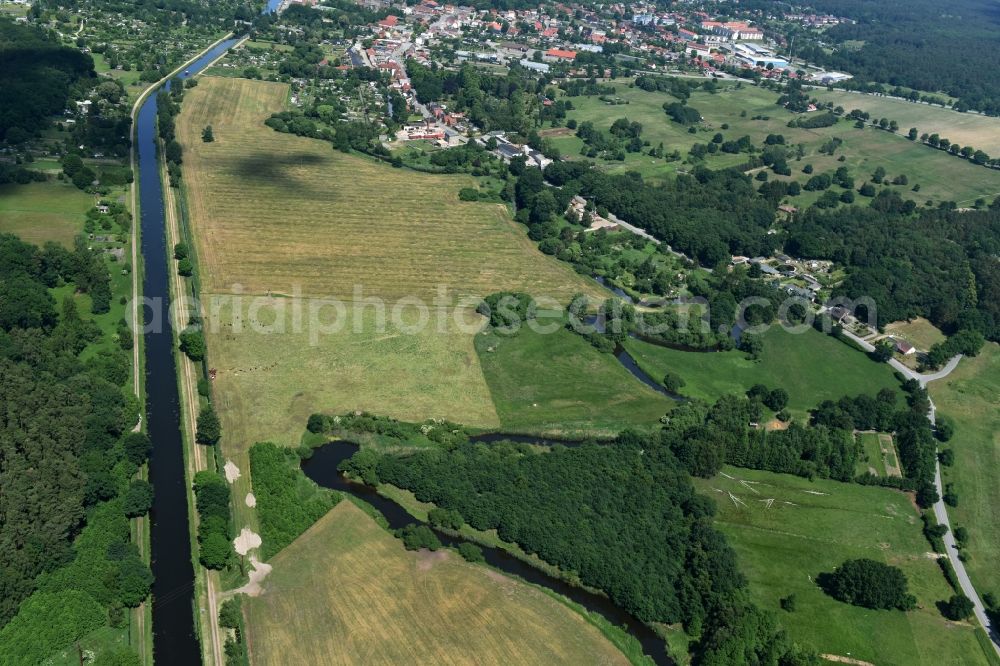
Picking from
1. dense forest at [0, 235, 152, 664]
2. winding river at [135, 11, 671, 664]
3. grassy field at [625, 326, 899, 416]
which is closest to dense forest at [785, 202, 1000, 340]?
grassy field at [625, 326, 899, 416]

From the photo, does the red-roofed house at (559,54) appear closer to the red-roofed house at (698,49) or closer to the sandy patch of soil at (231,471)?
the red-roofed house at (698,49)

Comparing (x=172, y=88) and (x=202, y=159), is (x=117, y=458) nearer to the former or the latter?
(x=202, y=159)

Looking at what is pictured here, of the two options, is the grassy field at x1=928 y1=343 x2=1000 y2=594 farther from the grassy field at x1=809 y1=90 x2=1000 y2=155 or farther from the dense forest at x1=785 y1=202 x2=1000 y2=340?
the grassy field at x1=809 y1=90 x2=1000 y2=155

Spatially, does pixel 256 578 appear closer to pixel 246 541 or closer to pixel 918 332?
pixel 246 541

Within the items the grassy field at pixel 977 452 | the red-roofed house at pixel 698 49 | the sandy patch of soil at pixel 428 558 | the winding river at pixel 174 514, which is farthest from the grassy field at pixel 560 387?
the red-roofed house at pixel 698 49

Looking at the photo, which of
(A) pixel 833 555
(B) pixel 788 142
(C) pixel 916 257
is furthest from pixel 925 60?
(A) pixel 833 555
